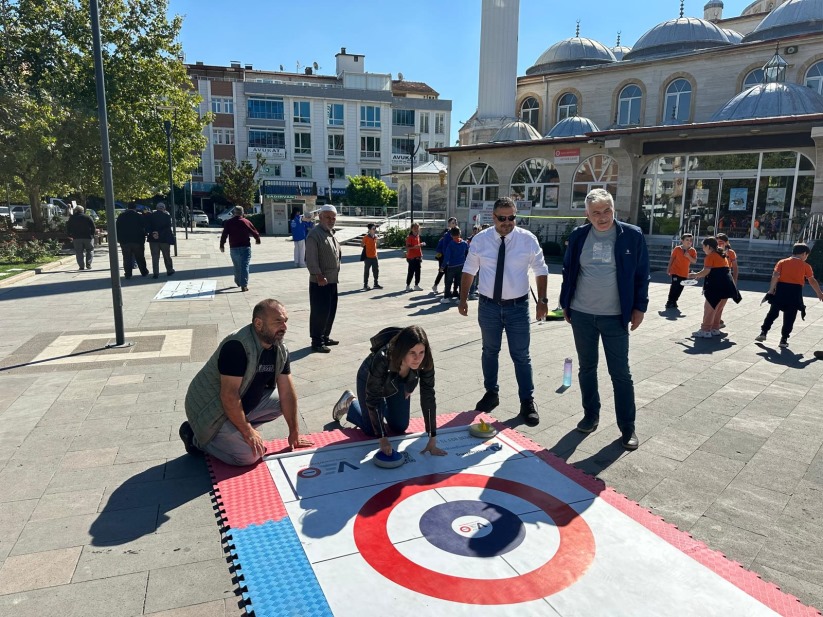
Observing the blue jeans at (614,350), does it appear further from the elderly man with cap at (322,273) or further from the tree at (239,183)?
the tree at (239,183)

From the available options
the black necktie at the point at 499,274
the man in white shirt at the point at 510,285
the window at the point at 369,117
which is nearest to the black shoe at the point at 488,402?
the man in white shirt at the point at 510,285

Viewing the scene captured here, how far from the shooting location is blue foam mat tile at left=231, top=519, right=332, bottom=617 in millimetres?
2645

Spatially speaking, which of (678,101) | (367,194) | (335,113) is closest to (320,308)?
(678,101)

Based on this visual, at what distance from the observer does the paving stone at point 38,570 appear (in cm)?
279

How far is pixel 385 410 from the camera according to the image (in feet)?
14.7

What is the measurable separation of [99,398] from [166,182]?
974 inches

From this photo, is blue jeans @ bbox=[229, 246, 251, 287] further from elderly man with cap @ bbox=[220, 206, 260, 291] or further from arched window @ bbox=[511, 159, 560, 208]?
arched window @ bbox=[511, 159, 560, 208]

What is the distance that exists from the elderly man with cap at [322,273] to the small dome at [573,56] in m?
42.1

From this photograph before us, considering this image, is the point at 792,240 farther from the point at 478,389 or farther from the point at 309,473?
the point at 309,473

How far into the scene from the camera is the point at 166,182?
89.6ft

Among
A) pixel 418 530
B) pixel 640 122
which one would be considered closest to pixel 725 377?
pixel 418 530

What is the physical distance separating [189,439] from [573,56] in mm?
48174

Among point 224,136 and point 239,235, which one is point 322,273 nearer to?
point 239,235

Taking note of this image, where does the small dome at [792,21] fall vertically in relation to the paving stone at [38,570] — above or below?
above
